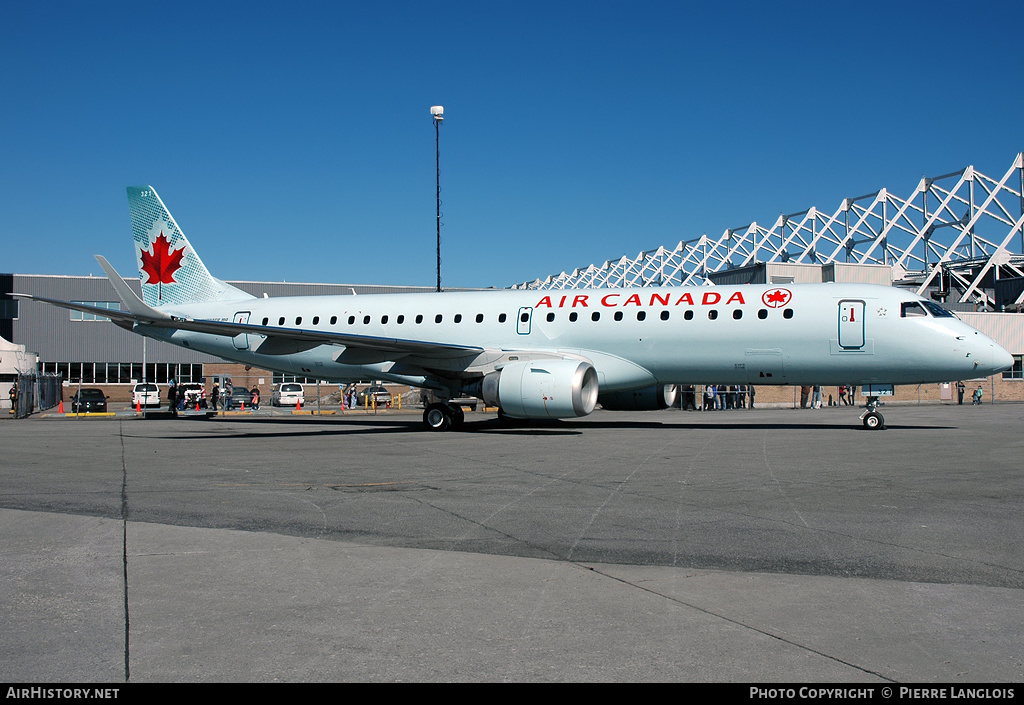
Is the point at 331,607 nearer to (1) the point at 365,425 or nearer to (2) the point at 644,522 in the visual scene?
(2) the point at 644,522

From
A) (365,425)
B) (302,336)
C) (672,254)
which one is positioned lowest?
(365,425)

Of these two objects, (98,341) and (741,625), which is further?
(98,341)

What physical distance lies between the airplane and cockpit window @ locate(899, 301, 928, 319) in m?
0.03

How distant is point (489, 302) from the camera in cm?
2339

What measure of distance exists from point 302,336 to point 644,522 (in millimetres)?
14188

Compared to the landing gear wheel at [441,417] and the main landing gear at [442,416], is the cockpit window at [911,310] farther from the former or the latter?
the landing gear wheel at [441,417]

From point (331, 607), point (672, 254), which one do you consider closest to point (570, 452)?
point (331, 607)

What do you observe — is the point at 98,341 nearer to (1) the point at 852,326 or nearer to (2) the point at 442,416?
(2) the point at 442,416

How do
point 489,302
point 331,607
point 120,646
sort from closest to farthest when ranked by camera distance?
point 120,646
point 331,607
point 489,302

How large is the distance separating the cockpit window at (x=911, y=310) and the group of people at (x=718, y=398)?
20.5m

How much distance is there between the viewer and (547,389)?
19.0 metres

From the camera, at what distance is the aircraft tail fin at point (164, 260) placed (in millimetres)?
26562

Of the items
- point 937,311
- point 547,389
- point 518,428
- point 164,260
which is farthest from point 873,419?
point 164,260

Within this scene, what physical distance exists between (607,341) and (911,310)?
7.09 metres
